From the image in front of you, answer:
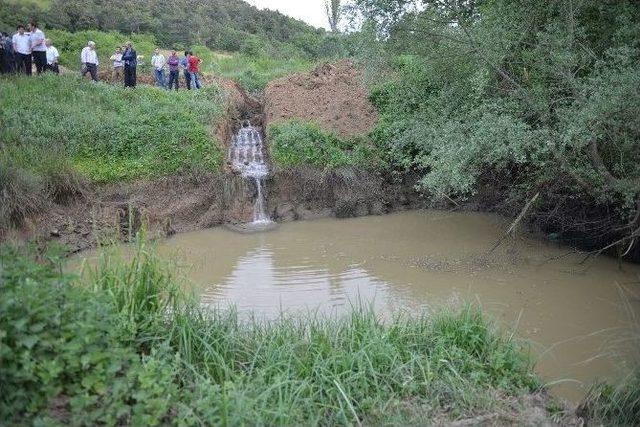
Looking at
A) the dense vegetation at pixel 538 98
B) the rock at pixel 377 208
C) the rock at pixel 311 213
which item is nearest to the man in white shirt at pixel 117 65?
the rock at pixel 311 213

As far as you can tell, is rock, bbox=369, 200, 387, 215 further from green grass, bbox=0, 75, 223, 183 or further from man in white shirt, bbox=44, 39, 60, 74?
man in white shirt, bbox=44, 39, 60, 74

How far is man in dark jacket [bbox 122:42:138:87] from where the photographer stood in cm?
1798

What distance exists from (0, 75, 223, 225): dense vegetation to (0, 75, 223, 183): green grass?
2 cm


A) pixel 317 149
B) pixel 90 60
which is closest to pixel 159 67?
pixel 90 60

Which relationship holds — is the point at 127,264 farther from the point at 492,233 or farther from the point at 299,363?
the point at 492,233

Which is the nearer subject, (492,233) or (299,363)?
(299,363)

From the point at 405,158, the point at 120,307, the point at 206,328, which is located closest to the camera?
the point at 120,307

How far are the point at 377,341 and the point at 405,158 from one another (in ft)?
33.3

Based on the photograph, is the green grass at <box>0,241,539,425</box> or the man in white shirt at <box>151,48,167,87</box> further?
the man in white shirt at <box>151,48,167,87</box>

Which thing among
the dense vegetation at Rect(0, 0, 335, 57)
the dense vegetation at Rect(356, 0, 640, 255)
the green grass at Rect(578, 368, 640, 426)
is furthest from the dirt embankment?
the dense vegetation at Rect(0, 0, 335, 57)

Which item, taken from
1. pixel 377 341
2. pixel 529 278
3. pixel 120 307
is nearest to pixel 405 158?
pixel 529 278

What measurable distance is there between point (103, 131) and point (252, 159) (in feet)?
12.8

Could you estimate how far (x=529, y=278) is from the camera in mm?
9953

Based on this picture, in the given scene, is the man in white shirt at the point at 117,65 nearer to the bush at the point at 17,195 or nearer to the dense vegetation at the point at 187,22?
the dense vegetation at the point at 187,22
